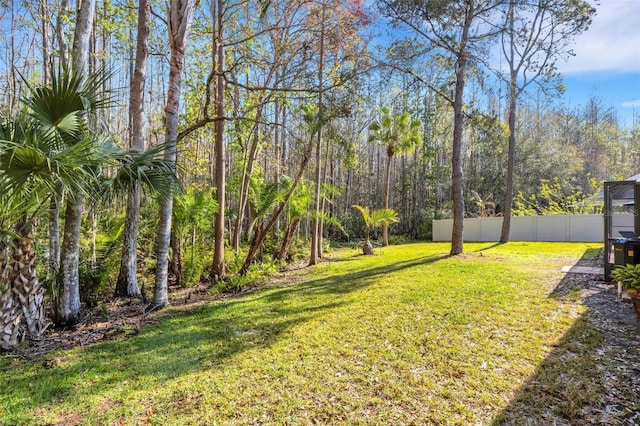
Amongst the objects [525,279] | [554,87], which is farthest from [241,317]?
[554,87]

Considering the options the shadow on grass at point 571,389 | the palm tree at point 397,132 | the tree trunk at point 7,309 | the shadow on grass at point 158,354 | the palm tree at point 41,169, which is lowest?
the shadow on grass at point 158,354

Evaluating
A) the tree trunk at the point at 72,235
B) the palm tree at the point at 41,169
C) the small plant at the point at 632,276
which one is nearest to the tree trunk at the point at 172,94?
the tree trunk at the point at 72,235

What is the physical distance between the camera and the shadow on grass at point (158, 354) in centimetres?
250

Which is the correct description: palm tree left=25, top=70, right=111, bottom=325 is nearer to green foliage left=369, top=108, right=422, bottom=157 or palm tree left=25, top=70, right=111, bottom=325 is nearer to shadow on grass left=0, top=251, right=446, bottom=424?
shadow on grass left=0, top=251, right=446, bottom=424

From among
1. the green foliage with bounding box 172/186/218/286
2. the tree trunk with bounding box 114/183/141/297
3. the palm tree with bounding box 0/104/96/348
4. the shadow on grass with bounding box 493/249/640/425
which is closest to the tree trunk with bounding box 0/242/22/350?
the palm tree with bounding box 0/104/96/348

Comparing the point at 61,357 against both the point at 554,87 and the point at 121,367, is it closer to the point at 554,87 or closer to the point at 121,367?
the point at 121,367

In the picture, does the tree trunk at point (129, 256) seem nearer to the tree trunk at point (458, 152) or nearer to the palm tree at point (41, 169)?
the palm tree at point (41, 169)

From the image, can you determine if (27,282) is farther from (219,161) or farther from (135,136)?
(219,161)

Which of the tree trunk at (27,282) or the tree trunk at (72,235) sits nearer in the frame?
the tree trunk at (27,282)

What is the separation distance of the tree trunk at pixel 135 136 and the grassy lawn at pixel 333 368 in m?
1.53

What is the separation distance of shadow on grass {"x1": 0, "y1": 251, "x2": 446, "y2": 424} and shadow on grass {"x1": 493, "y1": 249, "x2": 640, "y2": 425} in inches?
96.9

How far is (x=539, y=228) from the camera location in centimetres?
1495

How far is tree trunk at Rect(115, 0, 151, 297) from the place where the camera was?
491 centimetres

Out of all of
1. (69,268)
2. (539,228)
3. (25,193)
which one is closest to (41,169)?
(25,193)
